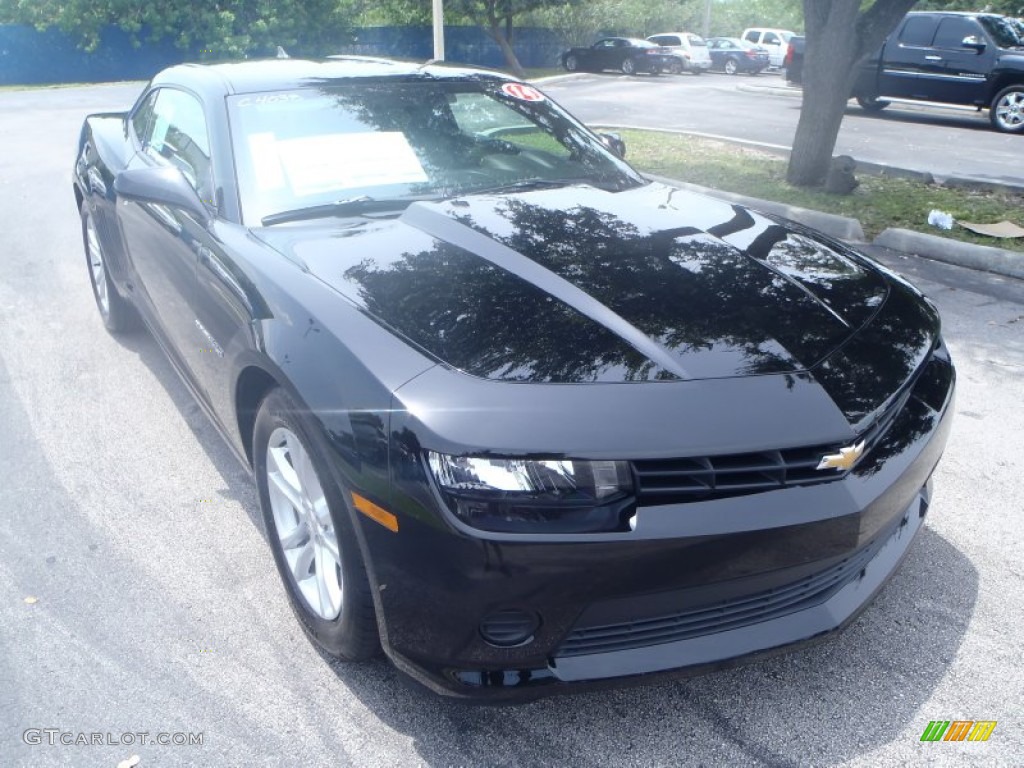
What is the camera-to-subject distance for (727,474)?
2062mm

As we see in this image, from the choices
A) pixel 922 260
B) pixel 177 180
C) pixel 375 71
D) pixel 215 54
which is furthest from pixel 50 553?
pixel 215 54

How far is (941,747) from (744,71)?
36.9 metres

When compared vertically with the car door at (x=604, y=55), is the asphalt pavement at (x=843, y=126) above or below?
above

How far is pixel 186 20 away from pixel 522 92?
2870cm

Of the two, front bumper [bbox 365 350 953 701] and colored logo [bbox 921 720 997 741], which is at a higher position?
front bumper [bbox 365 350 953 701]

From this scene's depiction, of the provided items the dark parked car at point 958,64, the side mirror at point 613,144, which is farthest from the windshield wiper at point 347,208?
the dark parked car at point 958,64

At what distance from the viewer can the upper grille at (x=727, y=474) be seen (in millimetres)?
2025

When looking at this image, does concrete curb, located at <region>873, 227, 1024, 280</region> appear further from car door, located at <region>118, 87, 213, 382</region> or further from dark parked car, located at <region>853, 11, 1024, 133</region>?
dark parked car, located at <region>853, 11, 1024, 133</region>

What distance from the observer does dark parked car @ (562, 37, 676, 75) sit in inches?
1197

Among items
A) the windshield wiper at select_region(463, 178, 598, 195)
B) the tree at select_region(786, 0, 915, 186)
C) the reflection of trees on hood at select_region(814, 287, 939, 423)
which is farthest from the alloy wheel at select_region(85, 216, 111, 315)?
the tree at select_region(786, 0, 915, 186)

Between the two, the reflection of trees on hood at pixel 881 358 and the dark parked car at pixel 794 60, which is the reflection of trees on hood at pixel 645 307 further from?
the dark parked car at pixel 794 60

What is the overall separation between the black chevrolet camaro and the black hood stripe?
0.01 metres

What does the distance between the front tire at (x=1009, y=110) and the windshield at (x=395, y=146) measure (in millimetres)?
12843

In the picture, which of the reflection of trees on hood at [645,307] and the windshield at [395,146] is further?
the windshield at [395,146]
